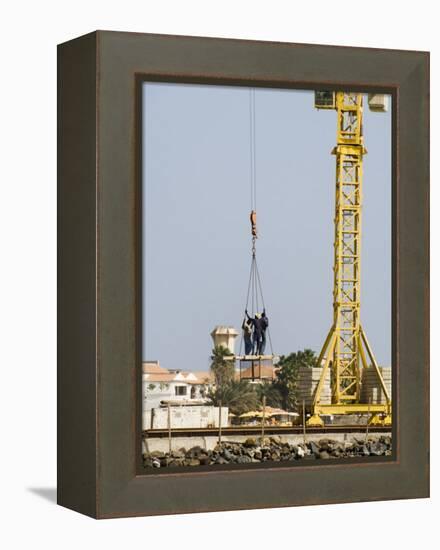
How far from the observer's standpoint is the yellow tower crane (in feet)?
44.7

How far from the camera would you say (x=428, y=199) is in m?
13.9

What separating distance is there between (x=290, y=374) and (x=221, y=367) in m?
0.60

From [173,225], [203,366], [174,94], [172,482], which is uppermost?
[174,94]

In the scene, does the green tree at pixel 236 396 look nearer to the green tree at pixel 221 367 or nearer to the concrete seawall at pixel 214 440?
the green tree at pixel 221 367

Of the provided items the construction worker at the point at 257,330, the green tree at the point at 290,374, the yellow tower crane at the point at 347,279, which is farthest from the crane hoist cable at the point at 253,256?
the yellow tower crane at the point at 347,279

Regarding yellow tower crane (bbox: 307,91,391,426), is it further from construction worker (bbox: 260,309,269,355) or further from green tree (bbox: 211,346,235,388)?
green tree (bbox: 211,346,235,388)

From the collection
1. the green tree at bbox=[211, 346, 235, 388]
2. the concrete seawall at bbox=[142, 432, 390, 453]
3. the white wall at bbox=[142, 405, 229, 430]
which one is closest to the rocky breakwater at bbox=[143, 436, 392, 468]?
the concrete seawall at bbox=[142, 432, 390, 453]

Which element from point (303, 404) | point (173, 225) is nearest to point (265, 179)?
point (173, 225)

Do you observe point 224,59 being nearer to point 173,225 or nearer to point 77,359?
point 173,225

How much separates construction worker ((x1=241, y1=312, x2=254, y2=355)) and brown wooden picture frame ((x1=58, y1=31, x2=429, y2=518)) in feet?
2.93

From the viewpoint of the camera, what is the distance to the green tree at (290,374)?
13422 millimetres

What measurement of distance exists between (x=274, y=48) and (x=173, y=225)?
1555mm

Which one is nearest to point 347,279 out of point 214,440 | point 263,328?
point 263,328

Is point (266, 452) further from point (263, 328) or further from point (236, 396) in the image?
point (263, 328)
